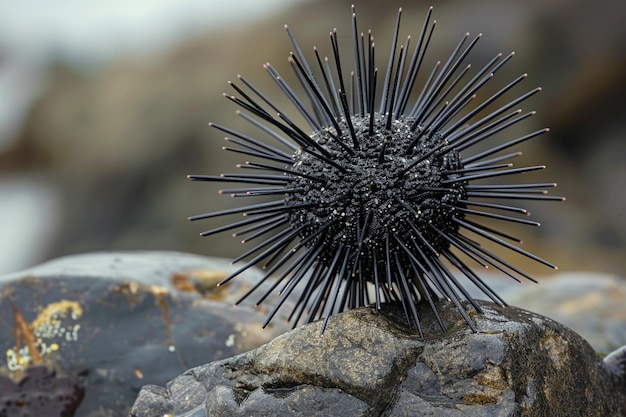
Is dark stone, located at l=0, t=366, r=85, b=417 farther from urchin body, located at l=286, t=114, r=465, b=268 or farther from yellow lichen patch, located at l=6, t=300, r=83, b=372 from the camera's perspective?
urchin body, located at l=286, t=114, r=465, b=268

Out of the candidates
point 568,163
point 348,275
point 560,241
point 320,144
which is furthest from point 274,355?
point 568,163

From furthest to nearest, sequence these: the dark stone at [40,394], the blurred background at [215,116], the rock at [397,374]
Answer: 1. the blurred background at [215,116]
2. the dark stone at [40,394]
3. the rock at [397,374]

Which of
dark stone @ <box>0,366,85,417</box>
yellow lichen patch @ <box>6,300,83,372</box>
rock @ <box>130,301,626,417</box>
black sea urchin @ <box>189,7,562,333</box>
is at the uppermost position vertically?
black sea urchin @ <box>189,7,562,333</box>

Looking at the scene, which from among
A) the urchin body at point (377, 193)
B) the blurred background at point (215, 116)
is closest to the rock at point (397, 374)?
the urchin body at point (377, 193)

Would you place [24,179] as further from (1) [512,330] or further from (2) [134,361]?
(1) [512,330]

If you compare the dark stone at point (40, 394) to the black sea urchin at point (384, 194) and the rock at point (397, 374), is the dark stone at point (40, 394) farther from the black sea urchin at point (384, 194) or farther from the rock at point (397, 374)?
the black sea urchin at point (384, 194)


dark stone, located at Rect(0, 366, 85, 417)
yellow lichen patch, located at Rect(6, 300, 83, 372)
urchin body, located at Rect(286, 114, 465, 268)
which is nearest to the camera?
urchin body, located at Rect(286, 114, 465, 268)

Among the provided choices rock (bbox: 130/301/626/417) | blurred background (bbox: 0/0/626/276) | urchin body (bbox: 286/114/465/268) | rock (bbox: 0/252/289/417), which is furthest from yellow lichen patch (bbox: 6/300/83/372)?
blurred background (bbox: 0/0/626/276)
